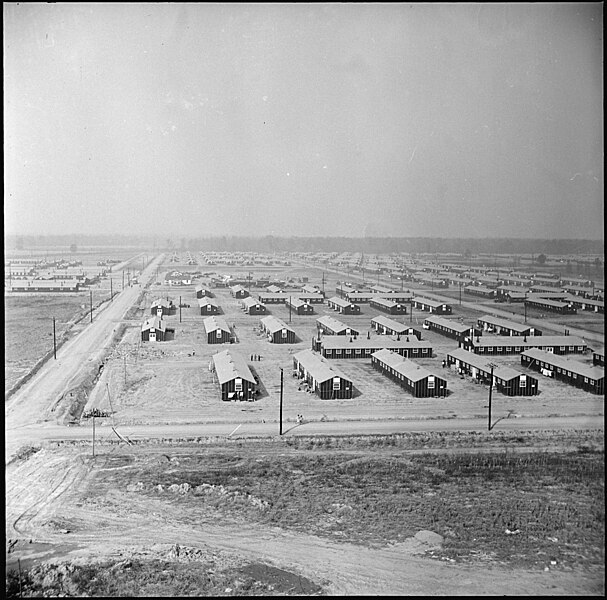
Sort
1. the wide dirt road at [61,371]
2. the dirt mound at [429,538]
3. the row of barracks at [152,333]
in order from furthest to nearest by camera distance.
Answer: the row of barracks at [152,333]
the wide dirt road at [61,371]
the dirt mound at [429,538]

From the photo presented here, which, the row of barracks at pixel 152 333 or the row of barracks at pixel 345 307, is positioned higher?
the row of barracks at pixel 345 307

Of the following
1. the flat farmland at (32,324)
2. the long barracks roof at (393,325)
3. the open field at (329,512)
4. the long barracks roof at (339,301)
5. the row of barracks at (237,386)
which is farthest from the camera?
the long barracks roof at (339,301)

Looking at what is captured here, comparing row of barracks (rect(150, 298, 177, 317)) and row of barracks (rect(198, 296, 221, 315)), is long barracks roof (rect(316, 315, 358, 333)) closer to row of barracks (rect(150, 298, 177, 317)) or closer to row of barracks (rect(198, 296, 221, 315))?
row of barracks (rect(198, 296, 221, 315))

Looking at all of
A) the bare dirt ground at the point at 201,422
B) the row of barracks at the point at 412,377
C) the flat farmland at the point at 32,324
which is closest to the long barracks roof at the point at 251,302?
the bare dirt ground at the point at 201,422

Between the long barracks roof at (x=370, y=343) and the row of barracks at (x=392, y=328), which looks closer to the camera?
the long barracks roof at (x=370, y=343)

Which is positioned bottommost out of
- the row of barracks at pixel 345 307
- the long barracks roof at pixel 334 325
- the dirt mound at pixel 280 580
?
the dirt mound at pixel 280 580

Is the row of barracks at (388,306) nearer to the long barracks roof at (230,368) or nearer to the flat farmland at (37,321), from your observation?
the long barracks roof at (230,368)

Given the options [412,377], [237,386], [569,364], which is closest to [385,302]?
[569,364]

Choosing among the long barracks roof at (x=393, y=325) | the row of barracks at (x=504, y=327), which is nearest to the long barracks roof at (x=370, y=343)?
the long barracks roof at (x=393, y=325)

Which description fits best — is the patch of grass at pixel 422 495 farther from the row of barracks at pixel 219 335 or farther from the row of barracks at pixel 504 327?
the row of barracks at pixel 504 327

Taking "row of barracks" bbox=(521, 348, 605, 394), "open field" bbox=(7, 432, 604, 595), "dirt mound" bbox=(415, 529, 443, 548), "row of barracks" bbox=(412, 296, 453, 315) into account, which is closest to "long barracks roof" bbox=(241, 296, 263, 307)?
"row of barracks" bbox=(412, 296, 453, 315)
